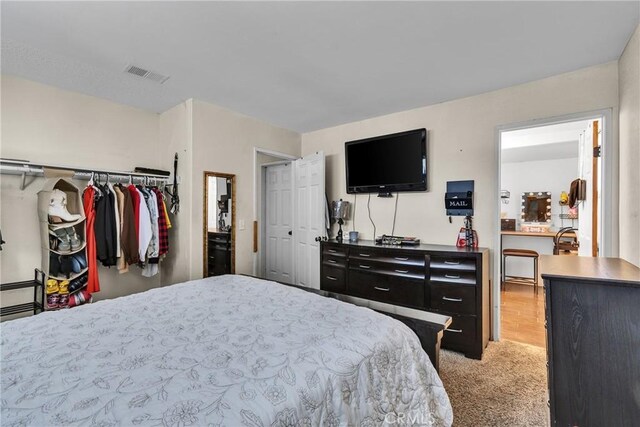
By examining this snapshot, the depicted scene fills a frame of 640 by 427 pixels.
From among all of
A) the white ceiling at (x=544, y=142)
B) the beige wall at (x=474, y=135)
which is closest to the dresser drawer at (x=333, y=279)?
the beige wall at (x=474, y=135)

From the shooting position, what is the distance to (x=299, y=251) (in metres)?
4.12

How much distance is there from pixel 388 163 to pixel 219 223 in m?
2.15

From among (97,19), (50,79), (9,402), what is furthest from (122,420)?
(50,79)

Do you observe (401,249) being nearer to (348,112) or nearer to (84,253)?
(348,112)

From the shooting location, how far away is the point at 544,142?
4.81 m

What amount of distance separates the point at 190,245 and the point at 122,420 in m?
2.52

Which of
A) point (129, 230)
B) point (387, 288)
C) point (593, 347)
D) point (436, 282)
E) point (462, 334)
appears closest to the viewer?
point (593, 347)

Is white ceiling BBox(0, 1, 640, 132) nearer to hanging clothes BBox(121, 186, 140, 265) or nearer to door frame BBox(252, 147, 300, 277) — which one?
door frame BBox(252, 147, 300, 277)

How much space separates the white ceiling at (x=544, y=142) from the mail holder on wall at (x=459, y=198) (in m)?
1.73

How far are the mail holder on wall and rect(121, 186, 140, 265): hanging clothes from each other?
3.29m

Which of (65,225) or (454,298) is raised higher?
(65,225)

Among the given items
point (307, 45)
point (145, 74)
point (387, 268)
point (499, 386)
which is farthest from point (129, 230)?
point (499, 386)

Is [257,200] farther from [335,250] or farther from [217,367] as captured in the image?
[217,367]

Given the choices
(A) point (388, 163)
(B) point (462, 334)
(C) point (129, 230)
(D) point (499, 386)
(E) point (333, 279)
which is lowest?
(D) point (499, 386)
